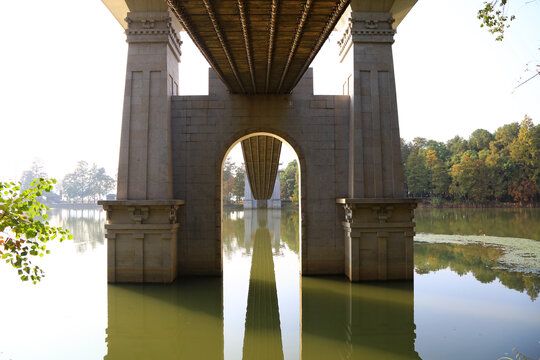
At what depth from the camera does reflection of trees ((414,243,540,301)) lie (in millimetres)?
10964

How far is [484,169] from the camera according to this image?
54438mm

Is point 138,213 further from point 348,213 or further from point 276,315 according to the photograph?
point 348,213

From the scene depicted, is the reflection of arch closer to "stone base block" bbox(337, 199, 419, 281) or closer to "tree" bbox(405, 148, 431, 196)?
"stone base block" bbox(337, 199, 419, 281)

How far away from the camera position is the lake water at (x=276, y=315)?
6609 millimetres

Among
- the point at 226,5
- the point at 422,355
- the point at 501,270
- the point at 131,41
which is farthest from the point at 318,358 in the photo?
the point at 131,41

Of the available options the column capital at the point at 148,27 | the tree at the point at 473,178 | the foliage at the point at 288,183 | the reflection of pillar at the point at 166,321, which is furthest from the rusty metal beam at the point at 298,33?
the foliage at the point at 288,183

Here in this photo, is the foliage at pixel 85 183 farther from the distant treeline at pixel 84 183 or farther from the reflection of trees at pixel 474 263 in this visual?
the reflection of trees at pixel 474 263

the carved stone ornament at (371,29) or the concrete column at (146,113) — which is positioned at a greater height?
the carved stone ornament at (371,29)

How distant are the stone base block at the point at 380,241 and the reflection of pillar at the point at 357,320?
1.65 ft

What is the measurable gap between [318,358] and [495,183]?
192 ft

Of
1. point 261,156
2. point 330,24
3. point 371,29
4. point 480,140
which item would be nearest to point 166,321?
point 330,24

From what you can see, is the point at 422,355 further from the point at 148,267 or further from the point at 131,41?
the point at 131,41

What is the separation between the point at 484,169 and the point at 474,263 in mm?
47438

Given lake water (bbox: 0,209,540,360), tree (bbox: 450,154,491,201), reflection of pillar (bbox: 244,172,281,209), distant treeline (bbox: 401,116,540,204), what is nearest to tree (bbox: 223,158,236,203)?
reflection of pillar (bbox: 244,172,281,209)
